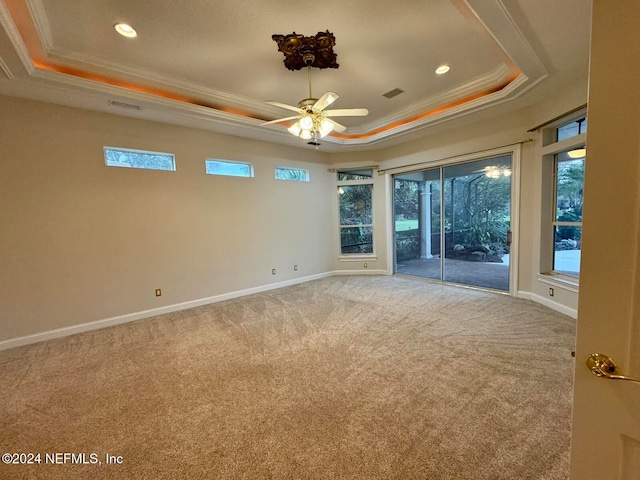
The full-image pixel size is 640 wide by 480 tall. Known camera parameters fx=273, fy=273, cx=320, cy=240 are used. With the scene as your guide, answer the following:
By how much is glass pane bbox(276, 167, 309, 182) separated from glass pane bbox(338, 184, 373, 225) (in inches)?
38.0

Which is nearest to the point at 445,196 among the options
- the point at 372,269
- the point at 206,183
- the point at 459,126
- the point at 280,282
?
the point at 459,126

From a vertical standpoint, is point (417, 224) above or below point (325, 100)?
below

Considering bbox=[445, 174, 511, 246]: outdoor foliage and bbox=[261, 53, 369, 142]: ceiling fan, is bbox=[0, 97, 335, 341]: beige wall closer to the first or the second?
bbox=[261, 53, 369, 142]: ceiling fan

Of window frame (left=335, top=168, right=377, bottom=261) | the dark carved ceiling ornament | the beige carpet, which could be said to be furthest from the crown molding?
window frame (left=335, top=168, right=377, bottom=261)

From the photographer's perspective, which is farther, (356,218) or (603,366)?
(356,218)

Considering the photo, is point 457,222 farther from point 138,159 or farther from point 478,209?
point 138,159

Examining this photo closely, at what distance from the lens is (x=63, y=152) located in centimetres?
337

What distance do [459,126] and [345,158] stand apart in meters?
2.40

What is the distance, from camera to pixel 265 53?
114 inches

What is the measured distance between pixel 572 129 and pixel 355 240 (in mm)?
4125

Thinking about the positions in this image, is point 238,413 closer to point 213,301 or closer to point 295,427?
point 295,427

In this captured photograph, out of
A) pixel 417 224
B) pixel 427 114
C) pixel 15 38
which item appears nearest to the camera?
pixel 15 38

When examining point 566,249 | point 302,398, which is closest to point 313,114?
point 302,398

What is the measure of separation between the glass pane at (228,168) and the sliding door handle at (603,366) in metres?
4.82
